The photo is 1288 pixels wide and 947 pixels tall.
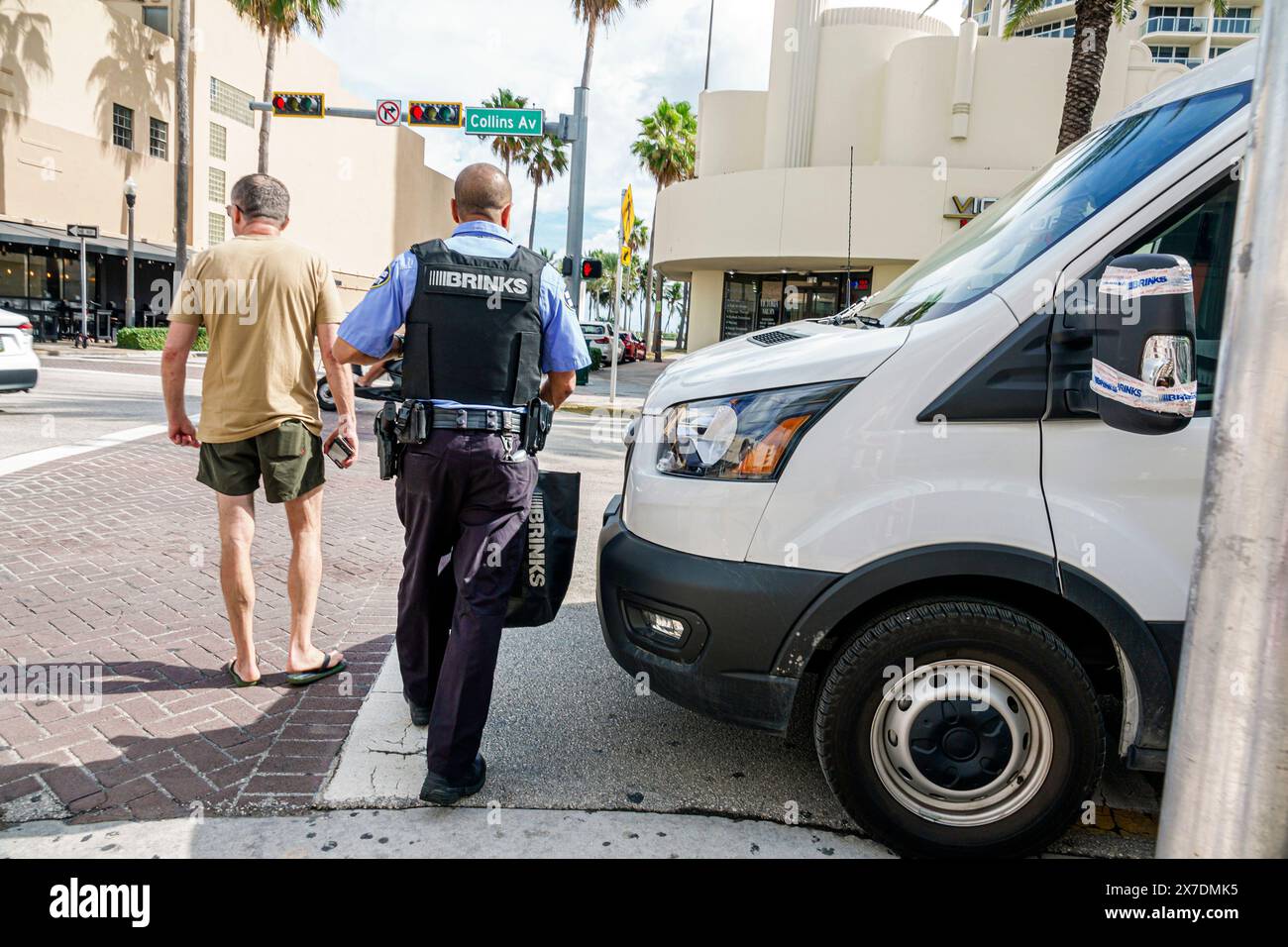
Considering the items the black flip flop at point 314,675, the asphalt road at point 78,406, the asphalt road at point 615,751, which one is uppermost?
the asphalt road at point 78,406

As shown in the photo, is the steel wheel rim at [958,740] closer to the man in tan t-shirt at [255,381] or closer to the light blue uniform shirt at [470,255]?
the light blue uniform shirt at [470,255]

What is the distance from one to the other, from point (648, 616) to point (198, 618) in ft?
8.90

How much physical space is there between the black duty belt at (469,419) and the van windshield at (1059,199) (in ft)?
4.17

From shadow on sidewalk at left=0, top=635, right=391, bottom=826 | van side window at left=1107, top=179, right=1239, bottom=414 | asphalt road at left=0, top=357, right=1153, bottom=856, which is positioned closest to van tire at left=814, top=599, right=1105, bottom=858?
asphalt road at left=0, top=357, right=1153, bottom=856

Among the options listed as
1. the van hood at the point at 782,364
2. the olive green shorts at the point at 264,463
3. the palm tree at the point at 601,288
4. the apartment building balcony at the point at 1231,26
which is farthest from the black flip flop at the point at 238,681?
the palm tree at the point at 601,288

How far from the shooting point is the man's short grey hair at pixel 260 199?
11.2 ft

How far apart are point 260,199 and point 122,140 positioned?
32219mm

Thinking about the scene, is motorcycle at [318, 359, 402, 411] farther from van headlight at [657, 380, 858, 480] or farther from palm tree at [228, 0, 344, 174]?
palm tree at [228, 0, 344, 174]

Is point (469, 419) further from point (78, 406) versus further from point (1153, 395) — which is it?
point (78, 406)

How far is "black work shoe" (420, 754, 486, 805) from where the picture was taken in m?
2.70

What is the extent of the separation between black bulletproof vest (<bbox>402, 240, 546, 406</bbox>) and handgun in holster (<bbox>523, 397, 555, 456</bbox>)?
9 cm

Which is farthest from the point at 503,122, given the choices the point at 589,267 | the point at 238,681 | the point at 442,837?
the point at 442,837
